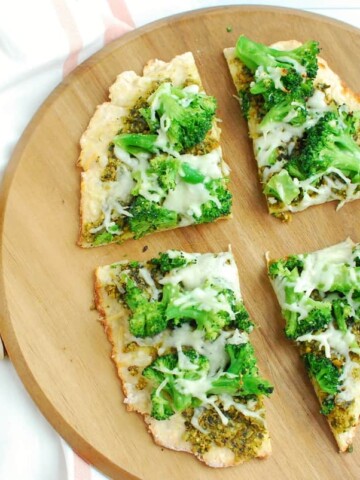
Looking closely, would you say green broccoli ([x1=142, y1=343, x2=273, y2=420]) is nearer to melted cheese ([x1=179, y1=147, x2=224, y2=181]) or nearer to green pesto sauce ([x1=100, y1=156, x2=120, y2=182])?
melted cheese ([x1=179, y1=147, x2=224, y2=181])

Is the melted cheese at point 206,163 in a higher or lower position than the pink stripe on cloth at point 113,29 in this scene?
lower

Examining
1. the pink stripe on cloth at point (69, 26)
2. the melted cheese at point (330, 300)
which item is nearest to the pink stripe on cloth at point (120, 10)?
the pink stripe on cloth at point (69, 26)

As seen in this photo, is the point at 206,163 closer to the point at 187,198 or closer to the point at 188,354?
the point at 187,198

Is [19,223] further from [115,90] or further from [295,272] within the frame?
[295,272]

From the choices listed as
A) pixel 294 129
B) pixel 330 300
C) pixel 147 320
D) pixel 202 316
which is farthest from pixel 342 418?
pixel 294 129

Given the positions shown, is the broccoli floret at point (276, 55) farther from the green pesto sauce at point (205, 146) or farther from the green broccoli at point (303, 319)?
the green broccoli at point (303, 319)

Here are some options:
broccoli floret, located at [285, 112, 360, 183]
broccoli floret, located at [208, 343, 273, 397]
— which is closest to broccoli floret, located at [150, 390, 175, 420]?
broccoli floret, located at [208, 343, 273, 397]

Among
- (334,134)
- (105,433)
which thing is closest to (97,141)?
(334,134)
